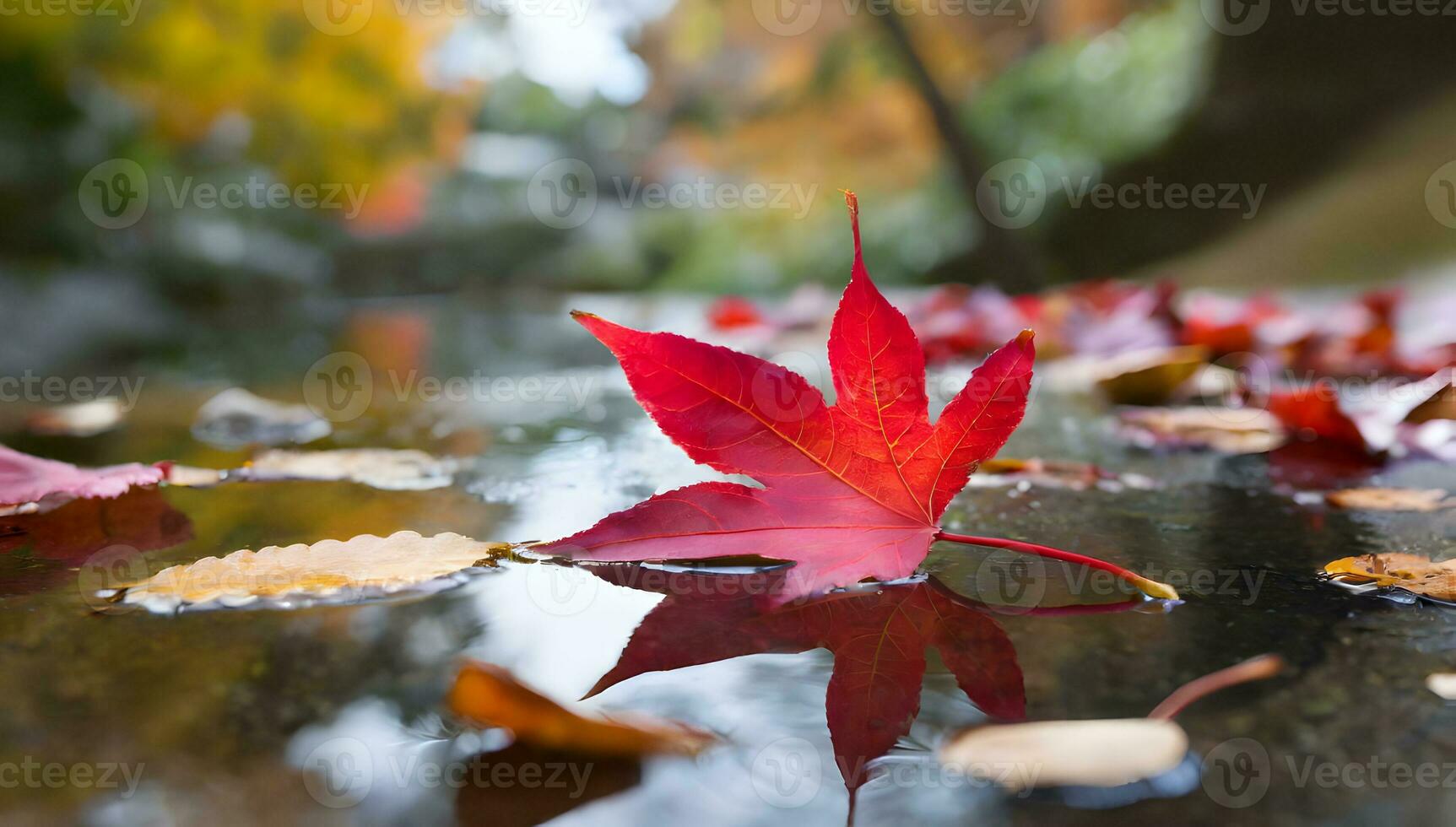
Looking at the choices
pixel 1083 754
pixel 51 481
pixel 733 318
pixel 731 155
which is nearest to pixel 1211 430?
pixel 1083 754

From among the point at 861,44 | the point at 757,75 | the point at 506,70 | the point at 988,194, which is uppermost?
the point at 506,70

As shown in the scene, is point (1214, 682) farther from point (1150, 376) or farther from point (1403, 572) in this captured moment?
point (1150, 376)

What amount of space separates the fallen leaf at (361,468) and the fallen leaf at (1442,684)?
0.64m

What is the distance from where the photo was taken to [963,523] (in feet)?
2.08

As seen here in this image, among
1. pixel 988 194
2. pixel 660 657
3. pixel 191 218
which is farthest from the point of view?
pixel 988 194

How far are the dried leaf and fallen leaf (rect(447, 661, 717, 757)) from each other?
0.09 m

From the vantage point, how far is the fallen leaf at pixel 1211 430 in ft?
3.04

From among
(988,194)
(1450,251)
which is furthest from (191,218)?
(1450,251)

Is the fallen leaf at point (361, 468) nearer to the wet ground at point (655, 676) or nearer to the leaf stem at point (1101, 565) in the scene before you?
the wet ground at point (655, 676)

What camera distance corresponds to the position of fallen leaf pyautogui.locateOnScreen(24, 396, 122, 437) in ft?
3.64

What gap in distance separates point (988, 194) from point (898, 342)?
457cm

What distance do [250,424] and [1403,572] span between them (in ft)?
3.36

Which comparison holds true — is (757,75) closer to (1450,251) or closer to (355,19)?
(355,19)

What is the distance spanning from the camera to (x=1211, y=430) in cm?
97
